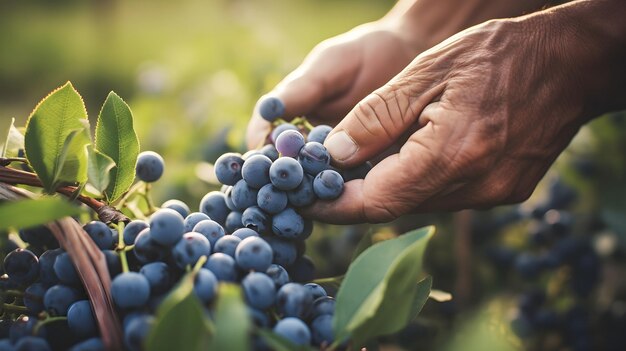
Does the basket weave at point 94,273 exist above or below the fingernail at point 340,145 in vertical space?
above

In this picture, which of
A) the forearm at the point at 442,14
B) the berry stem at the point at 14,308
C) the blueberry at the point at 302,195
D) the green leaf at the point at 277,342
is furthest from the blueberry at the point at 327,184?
the forearm at the point at 442,14

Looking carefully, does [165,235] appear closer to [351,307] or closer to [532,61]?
[351,307]

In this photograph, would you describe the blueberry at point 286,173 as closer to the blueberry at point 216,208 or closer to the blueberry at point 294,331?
the blueberry at point 216,208

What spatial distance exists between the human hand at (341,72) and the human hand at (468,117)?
0.27m

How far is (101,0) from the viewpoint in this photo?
695cm

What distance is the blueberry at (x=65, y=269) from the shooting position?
2.24 ft

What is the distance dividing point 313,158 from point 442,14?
854 millimetres

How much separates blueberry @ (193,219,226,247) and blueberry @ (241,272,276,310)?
0.11 metres

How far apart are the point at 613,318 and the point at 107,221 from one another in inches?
65.5

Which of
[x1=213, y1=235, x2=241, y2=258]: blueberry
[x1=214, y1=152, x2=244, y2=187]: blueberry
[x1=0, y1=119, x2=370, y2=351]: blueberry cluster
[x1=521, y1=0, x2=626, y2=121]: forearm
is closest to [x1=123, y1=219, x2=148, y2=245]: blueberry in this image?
[x1=0, y1=119, x2=370, y2=351]: blueberry cluster

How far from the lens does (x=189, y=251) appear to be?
680 mm

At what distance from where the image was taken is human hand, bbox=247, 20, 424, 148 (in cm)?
125

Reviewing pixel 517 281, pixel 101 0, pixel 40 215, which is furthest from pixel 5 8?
pixel 40 215

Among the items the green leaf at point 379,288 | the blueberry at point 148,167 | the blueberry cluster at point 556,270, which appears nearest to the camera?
the green leaf at point 379,288
